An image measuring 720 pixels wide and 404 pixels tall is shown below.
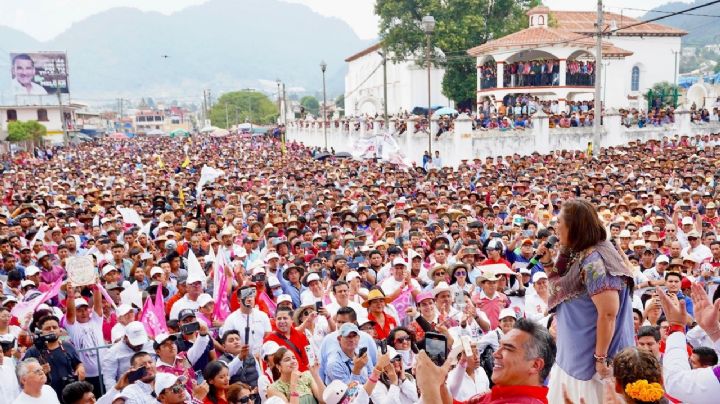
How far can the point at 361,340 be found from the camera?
17.9 feet

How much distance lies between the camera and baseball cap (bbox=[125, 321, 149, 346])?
6023 mm

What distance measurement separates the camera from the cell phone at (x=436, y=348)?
9.78 feet

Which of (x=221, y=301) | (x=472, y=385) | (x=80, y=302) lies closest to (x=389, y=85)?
(x=221, y=301)

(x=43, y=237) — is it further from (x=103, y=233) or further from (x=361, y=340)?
(x=361, y=340)

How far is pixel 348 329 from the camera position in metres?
5.33

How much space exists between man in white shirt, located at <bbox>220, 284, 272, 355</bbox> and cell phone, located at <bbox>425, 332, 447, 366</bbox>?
3.46 m

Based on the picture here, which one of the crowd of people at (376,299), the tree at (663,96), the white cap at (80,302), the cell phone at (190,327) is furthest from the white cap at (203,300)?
the tree at (663,96)

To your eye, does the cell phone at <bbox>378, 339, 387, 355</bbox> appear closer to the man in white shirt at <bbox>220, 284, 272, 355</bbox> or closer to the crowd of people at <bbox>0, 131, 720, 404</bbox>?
the crowd of people at <bbox>0, 131, 720, 404</bbox>

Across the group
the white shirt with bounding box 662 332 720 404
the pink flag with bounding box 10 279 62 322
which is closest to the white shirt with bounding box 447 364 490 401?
the white shirt with bounding box 662 332 720 404

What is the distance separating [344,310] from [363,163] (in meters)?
16.5

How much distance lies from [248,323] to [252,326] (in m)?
0.05

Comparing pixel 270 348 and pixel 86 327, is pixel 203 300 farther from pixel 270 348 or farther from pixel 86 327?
pixel 270 348

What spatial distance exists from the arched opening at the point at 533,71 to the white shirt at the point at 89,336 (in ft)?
108

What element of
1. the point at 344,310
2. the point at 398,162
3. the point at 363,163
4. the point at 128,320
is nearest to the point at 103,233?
the point at 128,320
